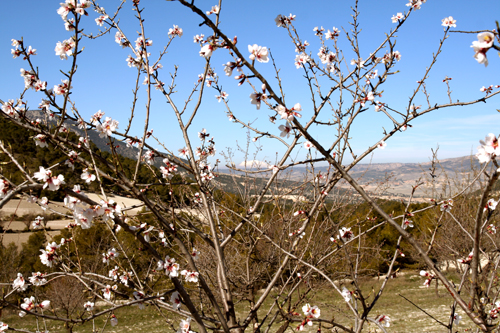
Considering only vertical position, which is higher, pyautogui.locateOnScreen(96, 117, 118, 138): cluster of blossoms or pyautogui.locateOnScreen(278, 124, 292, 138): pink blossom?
pyautogui.locateOnScreen(96, 117, 118, 138): cluster of blossoms

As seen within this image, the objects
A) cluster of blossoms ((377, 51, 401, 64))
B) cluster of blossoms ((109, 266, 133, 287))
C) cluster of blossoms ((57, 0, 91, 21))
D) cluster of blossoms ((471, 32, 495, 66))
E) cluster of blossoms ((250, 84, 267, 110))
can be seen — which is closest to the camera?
cluster of blossoms ((471, 32, 495, 66))

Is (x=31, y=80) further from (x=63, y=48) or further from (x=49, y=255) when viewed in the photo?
Answer: (x=49, y=255)

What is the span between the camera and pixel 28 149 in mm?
36750

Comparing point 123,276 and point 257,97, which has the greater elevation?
point 257,97

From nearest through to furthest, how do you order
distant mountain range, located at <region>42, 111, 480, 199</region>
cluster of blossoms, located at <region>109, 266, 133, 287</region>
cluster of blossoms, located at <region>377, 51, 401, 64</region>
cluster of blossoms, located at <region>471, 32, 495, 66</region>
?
cluster of blossoms, located at <region>471, 32, 495, 66</region> → cluster of blossoms, located at <region>109, 266, 133, 287</region> → cluster of blossoms, located at <region>377, 51, 401, 64</region> → distant mountain range, located at <region>42, 111, 480, 199</region>

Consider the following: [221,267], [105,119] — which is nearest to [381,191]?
[221,267]

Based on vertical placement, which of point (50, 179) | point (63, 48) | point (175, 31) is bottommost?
point (50, 179)

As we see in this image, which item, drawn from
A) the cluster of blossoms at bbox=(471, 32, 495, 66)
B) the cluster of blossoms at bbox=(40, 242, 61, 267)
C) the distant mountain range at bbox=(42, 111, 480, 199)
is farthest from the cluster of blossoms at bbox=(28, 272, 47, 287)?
the cluster of blossoms at bbox=(471, 32, 495, 66)

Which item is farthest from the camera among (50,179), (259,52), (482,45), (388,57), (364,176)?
(364,176)

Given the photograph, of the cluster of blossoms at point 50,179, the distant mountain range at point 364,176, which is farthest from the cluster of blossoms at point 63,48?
the cluster of blossoms at point 50,179

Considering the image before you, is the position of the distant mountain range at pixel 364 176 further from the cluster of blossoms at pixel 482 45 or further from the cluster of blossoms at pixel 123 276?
the cluster of blossoms at pixel 482 45

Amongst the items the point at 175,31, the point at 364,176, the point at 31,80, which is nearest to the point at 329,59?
the point at 175,31

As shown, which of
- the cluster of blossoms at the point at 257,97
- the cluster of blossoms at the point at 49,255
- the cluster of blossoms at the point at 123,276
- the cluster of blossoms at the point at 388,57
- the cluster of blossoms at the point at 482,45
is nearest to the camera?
the cluster of blossoms at the point at 482,45

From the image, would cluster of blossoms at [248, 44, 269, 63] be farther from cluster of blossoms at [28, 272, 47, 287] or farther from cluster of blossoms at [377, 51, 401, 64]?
cluster of blossoms at [28, 272, 47, 287]
